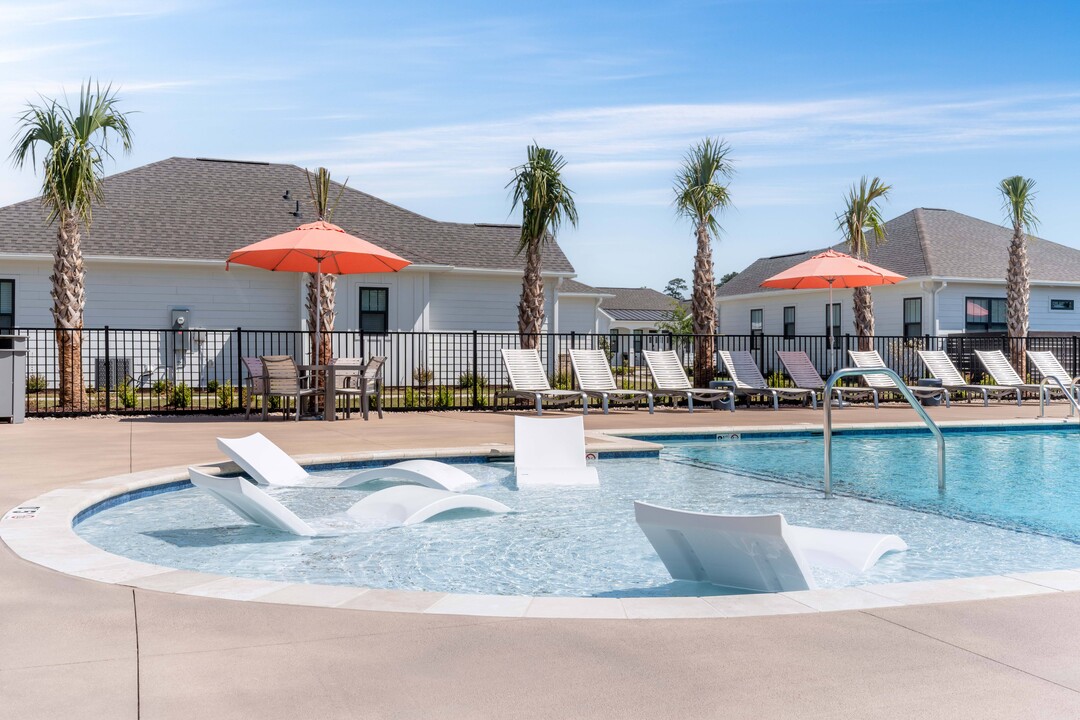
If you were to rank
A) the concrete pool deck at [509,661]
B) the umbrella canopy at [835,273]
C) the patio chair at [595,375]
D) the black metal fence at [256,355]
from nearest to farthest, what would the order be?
1. the concrete pool deck at [509,661]
2. the black metal fence at [256,355]
3. the patio chair at [595,375]
4. the umbrella canopy at [835,273]

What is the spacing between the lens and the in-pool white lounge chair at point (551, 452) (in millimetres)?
8414

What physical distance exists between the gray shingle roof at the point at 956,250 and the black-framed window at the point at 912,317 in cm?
101

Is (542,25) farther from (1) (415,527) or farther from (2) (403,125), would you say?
(1) (415,527)

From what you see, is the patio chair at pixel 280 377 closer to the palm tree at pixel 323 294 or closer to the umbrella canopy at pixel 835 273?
the palm tree at pixel 323 294

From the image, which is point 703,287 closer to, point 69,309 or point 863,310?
point 863,310

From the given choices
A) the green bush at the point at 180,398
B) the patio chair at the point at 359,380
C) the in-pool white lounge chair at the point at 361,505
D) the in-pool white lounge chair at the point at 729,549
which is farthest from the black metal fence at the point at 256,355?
the in-pool white lounge chair at the point at 729,549

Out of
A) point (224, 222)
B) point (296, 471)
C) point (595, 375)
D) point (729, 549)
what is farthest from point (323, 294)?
point (729, 549)

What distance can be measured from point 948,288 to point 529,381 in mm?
16939

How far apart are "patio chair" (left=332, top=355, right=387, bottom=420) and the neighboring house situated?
15587mm

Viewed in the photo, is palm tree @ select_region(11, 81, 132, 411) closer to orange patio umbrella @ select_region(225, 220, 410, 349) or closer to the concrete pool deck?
orange patio umbrella @ select_region(225, 220, 410, 349)

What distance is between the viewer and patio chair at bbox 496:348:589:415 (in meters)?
15.3

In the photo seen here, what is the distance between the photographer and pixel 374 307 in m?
22.1

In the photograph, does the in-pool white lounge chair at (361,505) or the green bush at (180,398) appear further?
the green bush at (180,398)

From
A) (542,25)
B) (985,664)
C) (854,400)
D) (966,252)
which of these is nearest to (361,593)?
(985,664)
